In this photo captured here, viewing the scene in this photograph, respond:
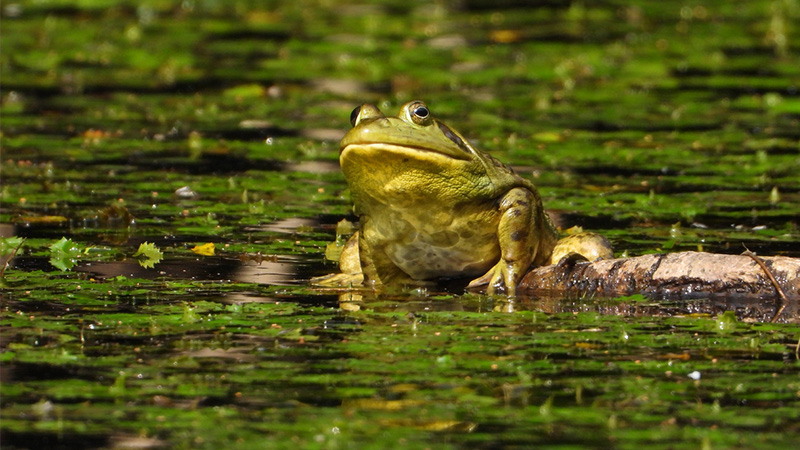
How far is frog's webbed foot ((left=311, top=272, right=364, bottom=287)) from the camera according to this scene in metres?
7.97

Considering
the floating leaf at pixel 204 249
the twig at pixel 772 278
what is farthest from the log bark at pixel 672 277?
the floating leaf at pixel 204 249

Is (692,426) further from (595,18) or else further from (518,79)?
(595,18)

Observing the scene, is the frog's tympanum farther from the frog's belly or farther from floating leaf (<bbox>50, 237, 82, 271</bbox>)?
floating leaf (<bbox>50, 237, 82, 271</bbox>)

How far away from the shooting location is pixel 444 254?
7797 mm

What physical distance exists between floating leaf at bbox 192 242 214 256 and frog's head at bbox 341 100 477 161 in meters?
1.75

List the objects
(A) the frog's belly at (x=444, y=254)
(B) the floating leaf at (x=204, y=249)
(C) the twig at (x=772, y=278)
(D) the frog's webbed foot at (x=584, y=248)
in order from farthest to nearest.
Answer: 1. (B) the floating leaf at (x=204, y=249)
2. (D) the frog's webbed foot at (x=584, y=248)
3. (A) the frog's belly at (x=444, y=254)
4. (C) the twig at (x=772, y=278)

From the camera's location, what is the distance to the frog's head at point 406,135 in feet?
23.8

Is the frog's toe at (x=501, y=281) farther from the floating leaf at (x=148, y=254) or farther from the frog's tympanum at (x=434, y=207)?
the floating leaf at (x=148, y=254)

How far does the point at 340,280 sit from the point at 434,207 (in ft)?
2.93

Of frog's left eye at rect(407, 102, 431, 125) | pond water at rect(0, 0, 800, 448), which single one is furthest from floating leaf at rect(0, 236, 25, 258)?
frog's left eye at rect(407, 102, 431, 125)

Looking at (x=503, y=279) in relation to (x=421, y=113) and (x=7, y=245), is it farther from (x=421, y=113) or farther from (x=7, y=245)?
(x=7, y=245)

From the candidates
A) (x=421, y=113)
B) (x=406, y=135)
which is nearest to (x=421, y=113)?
(x=421, y=113)

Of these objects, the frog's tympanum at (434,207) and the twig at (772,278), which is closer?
the twig at (772,278)

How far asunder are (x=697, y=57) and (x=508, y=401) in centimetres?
1409
